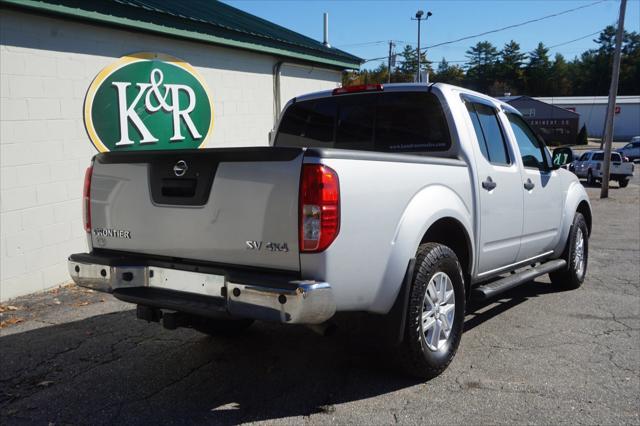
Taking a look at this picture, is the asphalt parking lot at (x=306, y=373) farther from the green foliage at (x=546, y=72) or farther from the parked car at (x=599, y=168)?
the green foliage at (x=546, y=72)

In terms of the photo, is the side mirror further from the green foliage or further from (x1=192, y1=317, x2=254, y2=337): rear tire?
the green foliage

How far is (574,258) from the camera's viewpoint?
6.38 metres

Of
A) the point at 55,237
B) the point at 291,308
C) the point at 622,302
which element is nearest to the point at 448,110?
the point at 291,308

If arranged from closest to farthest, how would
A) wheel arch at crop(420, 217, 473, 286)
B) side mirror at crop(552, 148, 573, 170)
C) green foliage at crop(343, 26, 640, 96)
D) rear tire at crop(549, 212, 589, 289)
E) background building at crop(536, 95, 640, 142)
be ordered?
wheel arch at crop(420, 217, 473, 286), side mirror at crop(552, 148, 573, 170), rear tire at crop(549, 212, 589, 289), background building at crop(536, 95, 640, 142), green foliage at crop(343, 26, 640, 96)

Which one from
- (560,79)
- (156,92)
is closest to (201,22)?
(156,92)

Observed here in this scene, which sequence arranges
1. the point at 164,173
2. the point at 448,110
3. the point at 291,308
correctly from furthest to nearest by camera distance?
the point at 448,110 < the point at 164,173 < the point at 291,308

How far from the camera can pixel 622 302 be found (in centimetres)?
594

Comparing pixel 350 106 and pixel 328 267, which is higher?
pixel 350 106

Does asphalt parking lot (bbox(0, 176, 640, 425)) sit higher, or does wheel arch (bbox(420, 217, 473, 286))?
wheel arch (bbox(420, 217, 473, 286))

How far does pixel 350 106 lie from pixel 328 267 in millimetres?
2208

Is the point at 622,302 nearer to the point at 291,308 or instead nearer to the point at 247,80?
the point at 291,308

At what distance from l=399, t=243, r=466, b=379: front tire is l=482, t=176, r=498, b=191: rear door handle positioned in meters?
0.84

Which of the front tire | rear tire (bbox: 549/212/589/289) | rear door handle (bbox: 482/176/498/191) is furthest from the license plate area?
rear tire (bbox: 549/212/589/289)

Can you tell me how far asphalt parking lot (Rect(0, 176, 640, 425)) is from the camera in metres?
3.49
